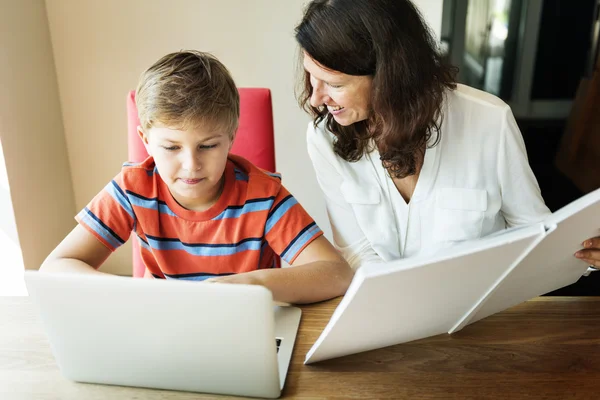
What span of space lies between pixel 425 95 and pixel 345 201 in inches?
13.0

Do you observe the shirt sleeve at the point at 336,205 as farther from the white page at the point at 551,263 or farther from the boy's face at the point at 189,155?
the white page at the point at 551,263

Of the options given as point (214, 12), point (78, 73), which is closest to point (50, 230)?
point (78, 73)

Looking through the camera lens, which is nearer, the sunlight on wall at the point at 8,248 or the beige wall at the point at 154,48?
the sunlight on wall at the point at 8,248

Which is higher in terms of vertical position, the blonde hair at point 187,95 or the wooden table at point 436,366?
the blonde hair at point 187,95

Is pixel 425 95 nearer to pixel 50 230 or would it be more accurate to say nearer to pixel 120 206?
pixel 120 206

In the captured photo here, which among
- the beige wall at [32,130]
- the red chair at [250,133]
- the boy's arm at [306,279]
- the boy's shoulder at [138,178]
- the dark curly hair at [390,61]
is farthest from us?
the beige wall at [32,130]

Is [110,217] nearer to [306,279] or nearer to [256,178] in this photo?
[256,178]

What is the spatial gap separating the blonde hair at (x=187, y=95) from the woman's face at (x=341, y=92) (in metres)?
0.17

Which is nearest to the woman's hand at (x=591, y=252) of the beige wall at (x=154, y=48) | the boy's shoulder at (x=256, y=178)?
the boy's shoulder at (x=256, y=178)

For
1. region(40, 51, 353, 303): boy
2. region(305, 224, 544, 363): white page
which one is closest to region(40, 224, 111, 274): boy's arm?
region(40, 51, 353, 303): boy

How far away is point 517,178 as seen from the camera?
1.29m

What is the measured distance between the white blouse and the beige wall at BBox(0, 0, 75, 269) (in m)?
1.14

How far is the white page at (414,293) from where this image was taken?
0.72 metres

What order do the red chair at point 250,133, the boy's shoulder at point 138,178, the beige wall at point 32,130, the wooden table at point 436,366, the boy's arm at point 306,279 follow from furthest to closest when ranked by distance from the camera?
1. the beige wall at point 32,130
2. the red chair at point 250,133
3. the boy's shoulder at point 138,178
4. the boy's arm at point 306,279
5. the wooden table at point 436,366
